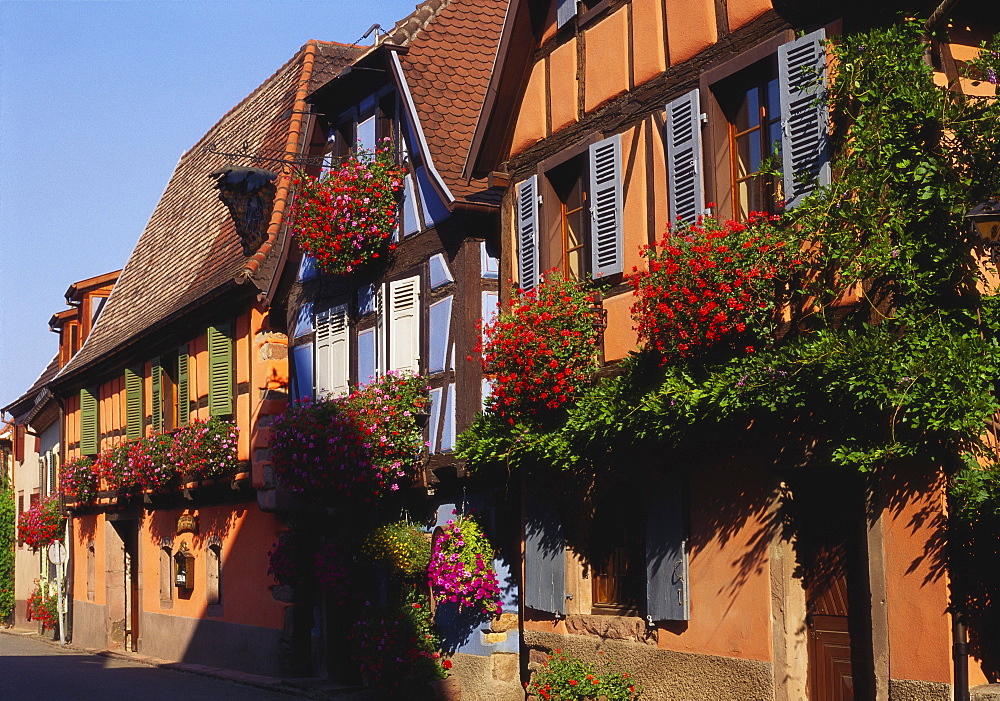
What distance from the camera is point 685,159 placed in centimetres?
995

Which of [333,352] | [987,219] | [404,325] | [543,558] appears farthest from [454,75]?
[987,219]

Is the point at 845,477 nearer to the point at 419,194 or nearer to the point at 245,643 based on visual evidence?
the point at 419,194

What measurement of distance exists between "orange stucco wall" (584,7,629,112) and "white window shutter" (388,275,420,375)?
11.5 feet

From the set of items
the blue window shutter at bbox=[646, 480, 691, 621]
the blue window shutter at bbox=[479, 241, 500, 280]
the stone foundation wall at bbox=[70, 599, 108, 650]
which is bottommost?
the stone foundation wall at bbox=[70, 599, 108, 650]

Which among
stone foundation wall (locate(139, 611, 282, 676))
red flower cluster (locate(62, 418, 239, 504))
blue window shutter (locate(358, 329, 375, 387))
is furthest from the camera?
red flower cluster (locate(62, 418, 239, 504))

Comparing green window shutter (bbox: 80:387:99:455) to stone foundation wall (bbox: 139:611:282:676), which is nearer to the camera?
stone foundation wall (bbox: 139:611:282:676)

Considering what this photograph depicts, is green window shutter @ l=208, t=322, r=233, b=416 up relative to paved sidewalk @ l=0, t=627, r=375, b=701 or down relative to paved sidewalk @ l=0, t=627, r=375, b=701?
up

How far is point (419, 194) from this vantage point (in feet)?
46.2

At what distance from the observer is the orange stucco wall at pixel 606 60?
10.9 metres

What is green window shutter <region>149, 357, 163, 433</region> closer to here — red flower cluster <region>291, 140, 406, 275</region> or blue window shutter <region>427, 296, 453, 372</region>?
red flower cluster <region>291, 140, 406, 275</region>

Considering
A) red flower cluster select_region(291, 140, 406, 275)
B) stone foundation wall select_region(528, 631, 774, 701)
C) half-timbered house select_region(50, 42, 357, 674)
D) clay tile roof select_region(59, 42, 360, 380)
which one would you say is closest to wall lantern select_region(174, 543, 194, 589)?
half-timbered house select_region(50, 42, 357, 674)

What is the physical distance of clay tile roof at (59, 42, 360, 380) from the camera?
1950cm

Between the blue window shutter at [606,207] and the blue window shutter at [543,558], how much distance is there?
2.30 m

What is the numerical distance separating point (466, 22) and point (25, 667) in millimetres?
11948
